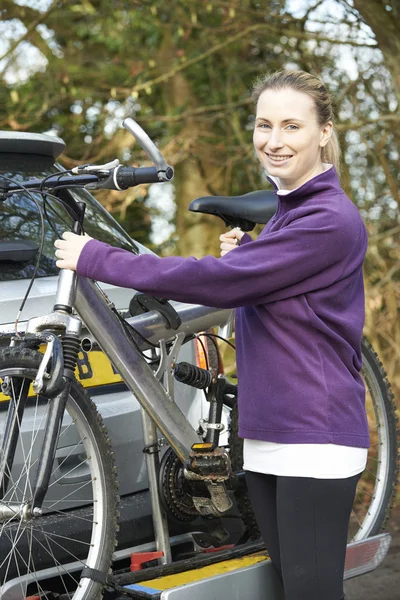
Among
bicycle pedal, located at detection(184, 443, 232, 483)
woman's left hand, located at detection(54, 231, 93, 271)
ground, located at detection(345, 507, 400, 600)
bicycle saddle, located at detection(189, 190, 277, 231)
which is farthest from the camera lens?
ground, located at detection(345, 507, 400, 600)

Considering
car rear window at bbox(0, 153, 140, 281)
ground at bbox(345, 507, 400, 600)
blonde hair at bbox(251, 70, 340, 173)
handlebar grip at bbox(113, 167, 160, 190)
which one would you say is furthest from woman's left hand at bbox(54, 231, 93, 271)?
ground at bbox(345, 507, 400, 600)

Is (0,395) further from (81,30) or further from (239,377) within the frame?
(81,30)

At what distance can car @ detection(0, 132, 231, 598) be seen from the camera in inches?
137

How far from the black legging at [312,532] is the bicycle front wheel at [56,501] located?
63 cm

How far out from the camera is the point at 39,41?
36.9ft

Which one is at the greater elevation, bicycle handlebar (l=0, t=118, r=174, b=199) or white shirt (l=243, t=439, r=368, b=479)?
bicycle handlebar (l=0, t=118, r=174, b=199)

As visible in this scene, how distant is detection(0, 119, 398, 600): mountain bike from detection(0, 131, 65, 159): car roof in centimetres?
61

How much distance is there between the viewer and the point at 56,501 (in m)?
3.39

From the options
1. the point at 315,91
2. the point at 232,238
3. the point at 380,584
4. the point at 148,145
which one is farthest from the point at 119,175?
the point at 380,584

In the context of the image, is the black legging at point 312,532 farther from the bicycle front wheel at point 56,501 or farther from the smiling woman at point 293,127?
the smiling woman at point 293,127

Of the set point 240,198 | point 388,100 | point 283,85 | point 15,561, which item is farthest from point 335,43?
point 15,561

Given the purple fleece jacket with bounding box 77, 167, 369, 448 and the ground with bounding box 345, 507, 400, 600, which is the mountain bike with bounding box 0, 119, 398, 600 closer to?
the purple fleece jacket with bounding box 77, 167, 369, 448

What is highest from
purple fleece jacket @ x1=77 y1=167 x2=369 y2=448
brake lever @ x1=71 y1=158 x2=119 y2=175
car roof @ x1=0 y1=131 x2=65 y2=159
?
car roof @ x1=0 y1=131 x2=65 y2=159

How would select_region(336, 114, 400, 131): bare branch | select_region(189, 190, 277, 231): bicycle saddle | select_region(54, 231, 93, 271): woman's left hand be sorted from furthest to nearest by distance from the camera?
select_region(336, 114, 400, 131): bare branch
select_region(189, 190, 277, 231): bicycle saddle
select_region(54, 231, 93, 271): woman's left hand
